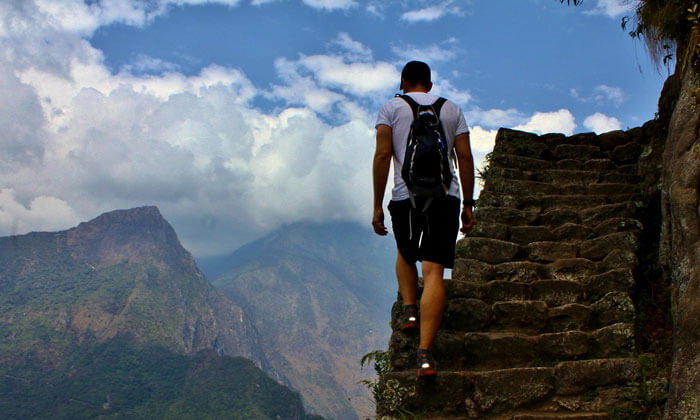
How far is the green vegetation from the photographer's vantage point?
144m

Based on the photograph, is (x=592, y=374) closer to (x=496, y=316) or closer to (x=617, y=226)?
(x=496, y=316)

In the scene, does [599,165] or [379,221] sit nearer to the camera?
[379,221]

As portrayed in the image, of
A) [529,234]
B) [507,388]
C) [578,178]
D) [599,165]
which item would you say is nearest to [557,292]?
[529,234]

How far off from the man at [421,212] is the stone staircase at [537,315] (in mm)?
320

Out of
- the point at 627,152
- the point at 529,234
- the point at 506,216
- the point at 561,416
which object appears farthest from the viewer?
the point at 627,152

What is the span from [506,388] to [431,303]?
788mm

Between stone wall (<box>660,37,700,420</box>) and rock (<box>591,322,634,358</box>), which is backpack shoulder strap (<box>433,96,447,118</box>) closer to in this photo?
stone wall (<box>660,37,700,420</box>)

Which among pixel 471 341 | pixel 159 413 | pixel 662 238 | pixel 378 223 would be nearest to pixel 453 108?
pixel 378 223

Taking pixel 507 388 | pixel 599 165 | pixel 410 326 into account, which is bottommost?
pixel 507 388

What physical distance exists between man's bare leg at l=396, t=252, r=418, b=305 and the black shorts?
0.17 meters

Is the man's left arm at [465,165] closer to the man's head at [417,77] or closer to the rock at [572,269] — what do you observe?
the man's head at [417,77]

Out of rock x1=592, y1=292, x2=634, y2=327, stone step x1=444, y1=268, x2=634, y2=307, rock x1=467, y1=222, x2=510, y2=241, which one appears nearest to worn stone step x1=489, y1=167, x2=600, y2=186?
rock x1=467, y1=222, x2=510, y2=241

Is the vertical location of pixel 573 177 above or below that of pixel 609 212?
above

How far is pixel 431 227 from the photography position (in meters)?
3.71
